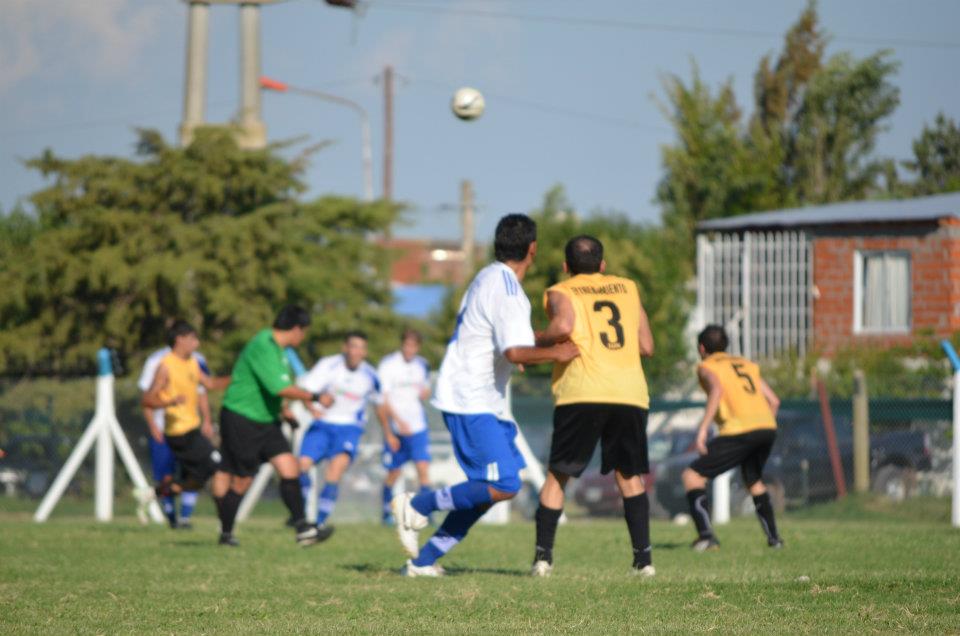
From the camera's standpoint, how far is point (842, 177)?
140 feet

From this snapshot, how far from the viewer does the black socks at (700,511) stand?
452 inches

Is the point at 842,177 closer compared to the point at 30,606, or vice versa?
the point at 30,606

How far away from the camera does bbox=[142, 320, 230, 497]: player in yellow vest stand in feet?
45.9

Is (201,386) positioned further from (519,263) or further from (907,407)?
(907,407)

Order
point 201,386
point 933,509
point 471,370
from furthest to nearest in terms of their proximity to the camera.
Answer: point 933,509 → point 201,386 → point 471,370

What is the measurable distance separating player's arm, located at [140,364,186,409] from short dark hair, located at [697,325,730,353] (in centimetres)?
497

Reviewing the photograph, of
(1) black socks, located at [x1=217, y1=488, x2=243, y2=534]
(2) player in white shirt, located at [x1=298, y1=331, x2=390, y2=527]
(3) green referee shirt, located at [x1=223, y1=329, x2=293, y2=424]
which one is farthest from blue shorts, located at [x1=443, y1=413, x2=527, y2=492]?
(2) player in white shirt, located at [x1=298, y1=331, x2=390, y2=527]

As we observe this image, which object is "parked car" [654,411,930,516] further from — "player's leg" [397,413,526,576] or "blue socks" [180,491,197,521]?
"player's leg" [397,413,526,576]

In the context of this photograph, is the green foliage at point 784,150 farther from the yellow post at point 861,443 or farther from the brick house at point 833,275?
the yellow post at point 861,443

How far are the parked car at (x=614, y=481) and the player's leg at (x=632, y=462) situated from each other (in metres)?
10.1

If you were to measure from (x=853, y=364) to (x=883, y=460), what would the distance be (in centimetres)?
874

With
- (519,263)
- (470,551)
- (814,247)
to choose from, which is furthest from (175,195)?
(519,263)

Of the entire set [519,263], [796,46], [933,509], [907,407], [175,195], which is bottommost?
[933,509]

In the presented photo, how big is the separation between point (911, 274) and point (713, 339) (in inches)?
754
